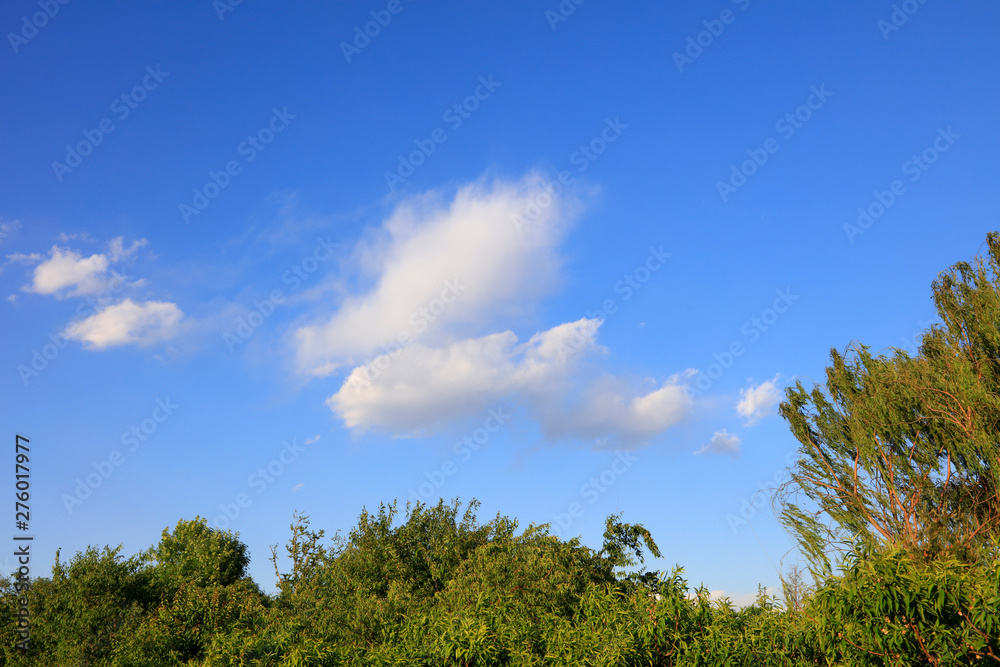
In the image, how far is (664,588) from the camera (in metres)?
11.8

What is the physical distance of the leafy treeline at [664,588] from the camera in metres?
9.16

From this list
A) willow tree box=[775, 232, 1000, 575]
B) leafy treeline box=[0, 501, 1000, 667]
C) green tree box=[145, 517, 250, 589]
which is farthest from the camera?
green tree box=[145, 517, 250, 589]

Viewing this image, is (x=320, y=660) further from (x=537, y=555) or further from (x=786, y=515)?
(x=786, y=515)

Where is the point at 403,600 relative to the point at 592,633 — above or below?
above

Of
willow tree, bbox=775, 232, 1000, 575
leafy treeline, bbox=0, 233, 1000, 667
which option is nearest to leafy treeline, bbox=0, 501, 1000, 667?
leafy treeline, bbox=0, 233, 1000, 667

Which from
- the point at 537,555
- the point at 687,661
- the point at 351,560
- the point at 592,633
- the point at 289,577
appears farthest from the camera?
the point at 289,577

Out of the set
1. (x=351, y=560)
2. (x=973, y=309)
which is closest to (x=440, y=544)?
(x=351, y=560)

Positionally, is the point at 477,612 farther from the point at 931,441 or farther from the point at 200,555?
the point at 200,555

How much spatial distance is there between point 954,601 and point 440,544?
23021 mm

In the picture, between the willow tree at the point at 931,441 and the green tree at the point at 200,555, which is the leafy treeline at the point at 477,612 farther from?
the willow tree at the point at 931,441

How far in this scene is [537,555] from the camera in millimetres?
23750

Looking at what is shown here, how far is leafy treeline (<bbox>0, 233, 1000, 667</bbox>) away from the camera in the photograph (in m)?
9.16

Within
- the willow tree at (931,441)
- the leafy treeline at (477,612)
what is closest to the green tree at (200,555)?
the leafy treeline at (477,612)

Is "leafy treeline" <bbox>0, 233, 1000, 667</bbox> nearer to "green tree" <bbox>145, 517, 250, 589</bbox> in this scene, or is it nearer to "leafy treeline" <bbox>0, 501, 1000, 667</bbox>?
"leafy treeline" <bbox>0, 501, 1000, 667</bbox>
